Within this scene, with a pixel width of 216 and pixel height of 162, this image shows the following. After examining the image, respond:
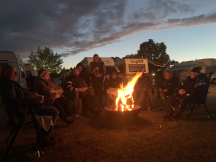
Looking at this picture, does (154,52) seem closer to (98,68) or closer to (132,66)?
(132,66)

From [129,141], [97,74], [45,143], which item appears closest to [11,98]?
[45,143]

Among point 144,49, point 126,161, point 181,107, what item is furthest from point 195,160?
point 144,49

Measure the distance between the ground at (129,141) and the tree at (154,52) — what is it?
42794 millimetres

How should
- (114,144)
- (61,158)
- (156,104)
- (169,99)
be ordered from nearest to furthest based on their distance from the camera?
(61,158) → (114,144) → (169,99) → (156,104)

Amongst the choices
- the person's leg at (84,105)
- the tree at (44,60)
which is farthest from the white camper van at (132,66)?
the tree at (44,60)

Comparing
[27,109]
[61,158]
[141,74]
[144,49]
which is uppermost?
[144,49]

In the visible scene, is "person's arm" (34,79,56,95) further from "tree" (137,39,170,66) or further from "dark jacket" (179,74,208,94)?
"tree" (137,39,170,66)

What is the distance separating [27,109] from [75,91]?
9.00ft

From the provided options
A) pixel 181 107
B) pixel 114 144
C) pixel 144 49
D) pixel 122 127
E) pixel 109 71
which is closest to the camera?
pixel 114 144

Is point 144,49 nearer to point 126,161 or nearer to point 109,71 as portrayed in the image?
point 109,71

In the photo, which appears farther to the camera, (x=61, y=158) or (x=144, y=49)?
(x=144, y=49)

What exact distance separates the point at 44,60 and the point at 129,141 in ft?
117

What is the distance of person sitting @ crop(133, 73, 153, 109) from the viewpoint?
23.7ft

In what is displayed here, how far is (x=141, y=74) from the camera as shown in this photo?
7.59 meters
